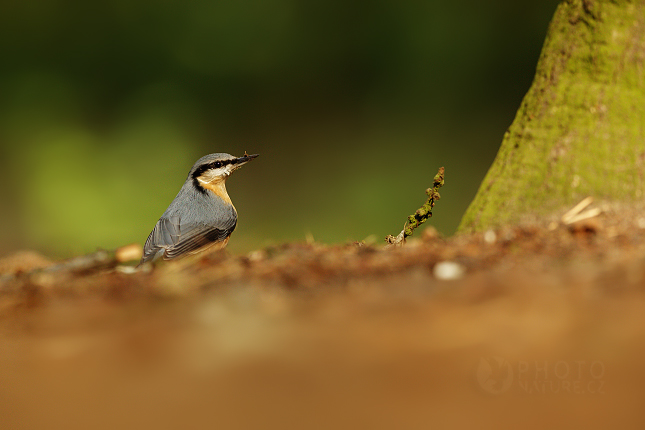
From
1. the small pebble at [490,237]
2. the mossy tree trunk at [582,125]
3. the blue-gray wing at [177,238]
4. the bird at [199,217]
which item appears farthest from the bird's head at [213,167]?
the small pebble at [490,237]

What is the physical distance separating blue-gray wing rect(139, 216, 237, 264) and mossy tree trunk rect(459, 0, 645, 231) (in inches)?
54.0

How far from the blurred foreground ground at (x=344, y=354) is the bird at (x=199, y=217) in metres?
1.51

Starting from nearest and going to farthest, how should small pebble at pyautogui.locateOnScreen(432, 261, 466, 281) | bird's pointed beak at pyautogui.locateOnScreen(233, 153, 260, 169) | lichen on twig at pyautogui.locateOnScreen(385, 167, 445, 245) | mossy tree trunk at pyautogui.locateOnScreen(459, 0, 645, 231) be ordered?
small pebble at pyautogui.locateOnScreen(432, 261, 466, 281)
mossy tree trunk at pyautogui.locateOnScreen(459, 0, 645, 231)
lichen on twig at pyautogui.locateOnScreen(385, 167, 445, 245)
bird's pointed beak at pyautogui.locateOnScreen(233, 153, 260, 169)

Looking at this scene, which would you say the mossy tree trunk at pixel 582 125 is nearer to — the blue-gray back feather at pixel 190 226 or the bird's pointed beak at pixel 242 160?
the blue-gray back feather at pixel 190 226

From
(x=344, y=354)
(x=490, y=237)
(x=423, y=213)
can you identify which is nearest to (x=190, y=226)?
(x=423, y=213)

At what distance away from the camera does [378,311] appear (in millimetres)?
1098

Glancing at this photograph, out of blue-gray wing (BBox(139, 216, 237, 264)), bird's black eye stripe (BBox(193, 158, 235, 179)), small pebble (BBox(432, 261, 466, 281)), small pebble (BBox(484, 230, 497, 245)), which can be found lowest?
small pebble (BBox(432, 261, 466, 281))

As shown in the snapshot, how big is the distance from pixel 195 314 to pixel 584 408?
0.68 metres

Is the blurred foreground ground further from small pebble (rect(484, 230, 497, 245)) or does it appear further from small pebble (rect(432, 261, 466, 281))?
small pebble (rect(484, 230, 497, 245))

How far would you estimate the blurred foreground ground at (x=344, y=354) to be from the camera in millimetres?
945

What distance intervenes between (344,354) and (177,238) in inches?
75.0

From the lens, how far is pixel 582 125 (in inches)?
71.4

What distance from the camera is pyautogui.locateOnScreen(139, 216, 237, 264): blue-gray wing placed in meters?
2.73

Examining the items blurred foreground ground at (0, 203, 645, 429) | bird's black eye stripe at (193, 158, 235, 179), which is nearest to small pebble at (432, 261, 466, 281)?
blurred foreground ground at (0, 203, 645, 429)
